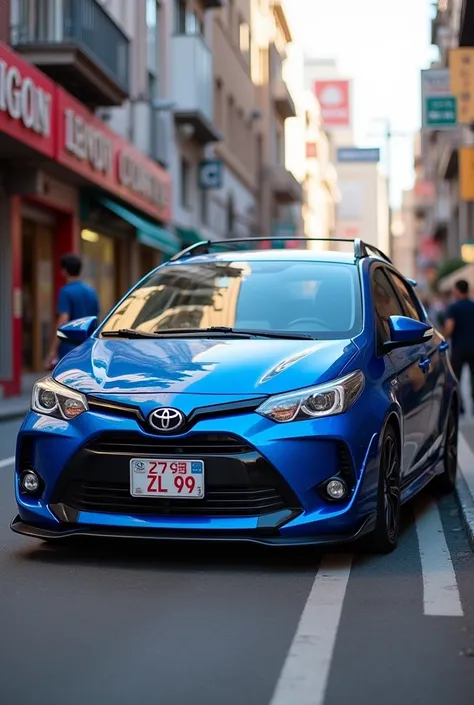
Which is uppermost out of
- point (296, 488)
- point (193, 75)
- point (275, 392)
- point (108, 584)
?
point (193, 75)

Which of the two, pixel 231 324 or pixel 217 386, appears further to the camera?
pixel 231 324

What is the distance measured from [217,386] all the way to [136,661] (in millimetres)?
1761

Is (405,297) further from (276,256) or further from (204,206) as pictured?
(204,206)

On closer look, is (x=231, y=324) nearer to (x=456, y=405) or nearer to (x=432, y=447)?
(x=432, y=447)

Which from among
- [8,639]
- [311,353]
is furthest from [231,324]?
[8,639]

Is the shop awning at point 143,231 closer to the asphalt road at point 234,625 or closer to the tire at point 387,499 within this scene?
the asphalt road at point 234,625

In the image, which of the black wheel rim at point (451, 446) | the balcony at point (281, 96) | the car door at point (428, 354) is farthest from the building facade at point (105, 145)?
the balcony at point (281, 96)

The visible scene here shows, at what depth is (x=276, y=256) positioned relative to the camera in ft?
25.1

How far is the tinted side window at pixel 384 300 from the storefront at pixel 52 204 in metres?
10.4

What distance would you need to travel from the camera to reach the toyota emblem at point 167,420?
5852 millimetres

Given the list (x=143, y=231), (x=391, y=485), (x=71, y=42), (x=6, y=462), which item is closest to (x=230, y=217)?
(x=143, y=231)

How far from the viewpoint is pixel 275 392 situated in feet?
19.4

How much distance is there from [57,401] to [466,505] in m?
2.74

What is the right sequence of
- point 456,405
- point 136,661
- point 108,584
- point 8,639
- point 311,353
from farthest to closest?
point 456,405
point 311,353
point 108,584
point 8,639
point 136,661
